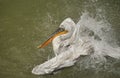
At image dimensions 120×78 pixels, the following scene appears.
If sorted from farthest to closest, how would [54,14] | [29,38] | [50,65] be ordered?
[54,14] → [29,38] → [50,65]

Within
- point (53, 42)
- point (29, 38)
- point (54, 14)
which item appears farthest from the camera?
point (54, 14)

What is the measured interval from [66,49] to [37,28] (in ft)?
3.18

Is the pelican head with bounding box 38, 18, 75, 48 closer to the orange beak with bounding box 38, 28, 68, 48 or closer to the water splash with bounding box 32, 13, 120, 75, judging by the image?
the orange beak with bounding box 38, 28, 68, 48

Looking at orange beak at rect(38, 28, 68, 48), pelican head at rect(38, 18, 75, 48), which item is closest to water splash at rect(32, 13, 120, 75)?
pelican head at rect(38, 18, 75, 48)

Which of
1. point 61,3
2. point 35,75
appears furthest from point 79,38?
point 61,3

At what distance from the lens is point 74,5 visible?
18.6 feet

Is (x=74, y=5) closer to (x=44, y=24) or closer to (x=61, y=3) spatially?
(x=61, y=3)

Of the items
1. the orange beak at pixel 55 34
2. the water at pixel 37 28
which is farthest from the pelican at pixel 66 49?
the water at pixel 37 28

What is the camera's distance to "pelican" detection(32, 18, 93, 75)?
4539 millimetres

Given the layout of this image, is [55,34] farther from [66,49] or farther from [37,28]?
[37,28]

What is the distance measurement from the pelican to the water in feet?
0.54

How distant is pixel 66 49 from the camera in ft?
15.4

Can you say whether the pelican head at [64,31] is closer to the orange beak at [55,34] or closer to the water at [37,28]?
the orange beak at [55,34]

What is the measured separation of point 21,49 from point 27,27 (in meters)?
0.59
